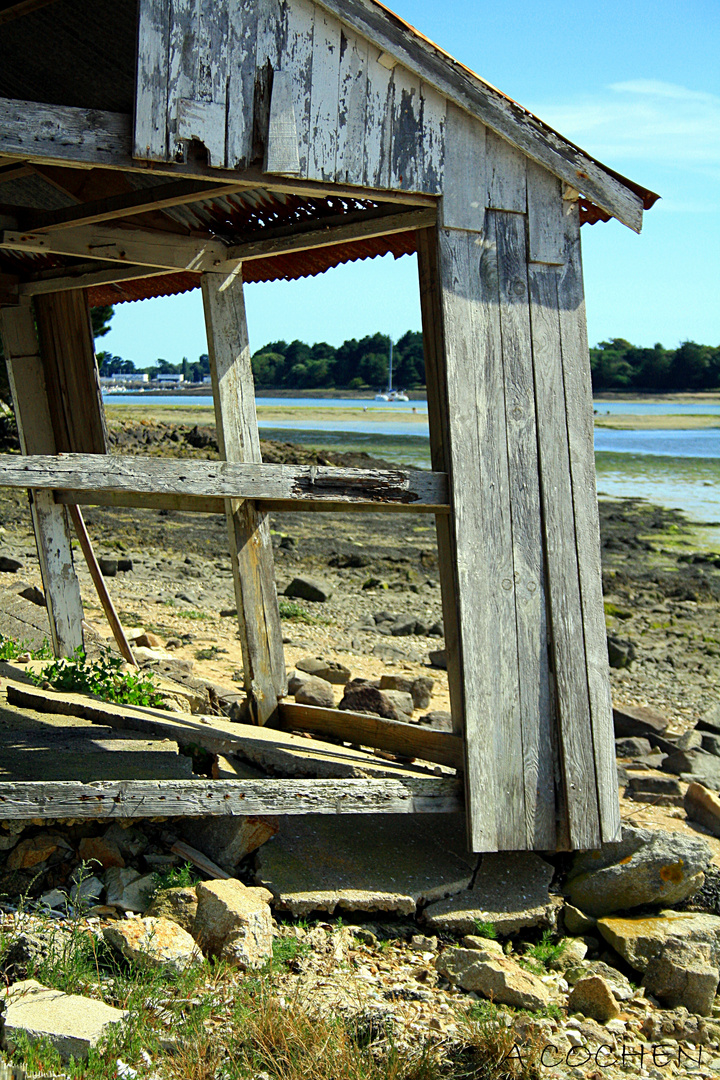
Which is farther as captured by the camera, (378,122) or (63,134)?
(378,122)

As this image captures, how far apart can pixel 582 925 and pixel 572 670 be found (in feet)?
3.83

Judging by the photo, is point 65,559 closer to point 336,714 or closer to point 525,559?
point 336,714

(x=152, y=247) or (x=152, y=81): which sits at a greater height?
(x=152, y=81)

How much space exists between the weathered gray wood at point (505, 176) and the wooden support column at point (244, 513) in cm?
213

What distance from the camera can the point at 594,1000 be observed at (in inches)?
156

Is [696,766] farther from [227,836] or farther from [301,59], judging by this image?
[301,59]

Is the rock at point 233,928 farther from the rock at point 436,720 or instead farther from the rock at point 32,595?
the rock at point 32,595

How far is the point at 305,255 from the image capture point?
20.7 feet

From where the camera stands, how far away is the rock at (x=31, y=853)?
4355 millimetres

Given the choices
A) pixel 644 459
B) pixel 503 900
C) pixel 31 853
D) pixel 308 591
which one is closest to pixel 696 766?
pixel 503 900

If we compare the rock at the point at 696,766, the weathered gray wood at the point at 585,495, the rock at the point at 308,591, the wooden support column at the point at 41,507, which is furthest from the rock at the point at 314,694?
the rock at the point at 308,591

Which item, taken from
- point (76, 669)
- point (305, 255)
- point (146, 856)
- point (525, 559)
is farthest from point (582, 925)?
point (305, 255)

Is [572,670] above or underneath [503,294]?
underneath

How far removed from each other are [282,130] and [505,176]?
112 centimetres
